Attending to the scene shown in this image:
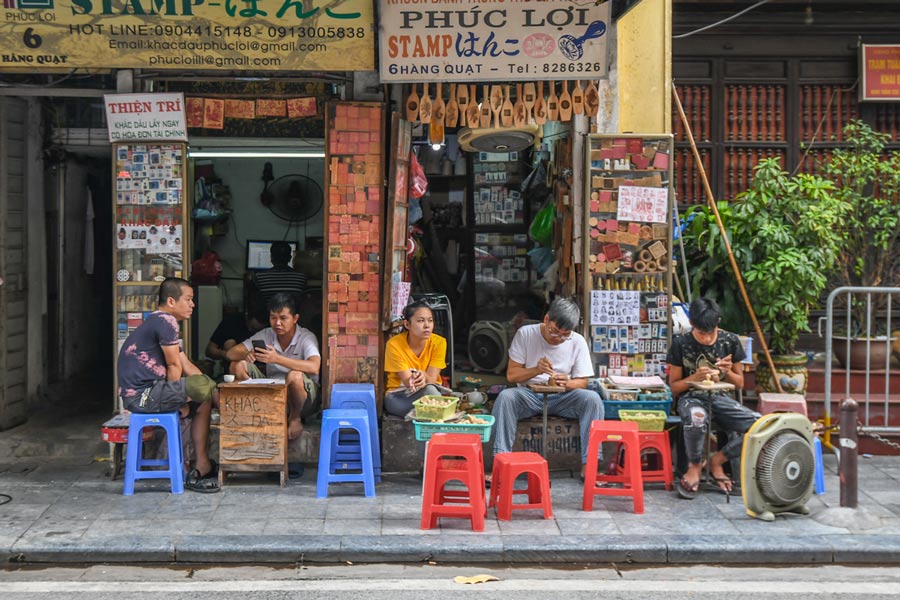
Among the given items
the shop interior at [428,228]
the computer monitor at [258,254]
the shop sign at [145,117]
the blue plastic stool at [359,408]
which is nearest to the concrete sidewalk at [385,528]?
the blue plastic stool at [359,408]

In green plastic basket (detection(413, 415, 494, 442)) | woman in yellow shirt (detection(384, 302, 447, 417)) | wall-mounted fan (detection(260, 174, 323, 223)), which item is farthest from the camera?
wall-mounted fan (detection(260, 174, 323, 223))

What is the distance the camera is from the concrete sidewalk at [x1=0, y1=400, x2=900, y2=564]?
6094mm

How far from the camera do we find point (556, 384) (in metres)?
7.43

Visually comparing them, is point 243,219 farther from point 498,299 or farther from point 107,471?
point 107,471

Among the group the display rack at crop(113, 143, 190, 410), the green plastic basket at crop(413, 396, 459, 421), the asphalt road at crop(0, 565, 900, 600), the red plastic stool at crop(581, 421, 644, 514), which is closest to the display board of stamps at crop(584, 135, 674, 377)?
the red plastic stool at crop(581, 421, 644, 514)

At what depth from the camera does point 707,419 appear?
735cm

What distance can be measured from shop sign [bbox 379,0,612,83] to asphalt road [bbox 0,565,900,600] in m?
3.97

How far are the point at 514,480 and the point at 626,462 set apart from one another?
90 cm

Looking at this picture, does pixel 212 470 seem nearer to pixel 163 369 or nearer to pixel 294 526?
pixel 163 369

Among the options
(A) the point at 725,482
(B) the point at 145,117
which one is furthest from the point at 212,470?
(A) the point at 725,482

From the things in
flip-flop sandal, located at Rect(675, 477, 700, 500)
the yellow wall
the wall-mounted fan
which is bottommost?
flip-flop sandal, located at Rect(675, 477, 700, 500)

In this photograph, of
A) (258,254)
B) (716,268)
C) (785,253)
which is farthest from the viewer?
(258,254)

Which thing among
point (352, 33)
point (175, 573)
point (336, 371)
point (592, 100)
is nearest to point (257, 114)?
point (352, 33)

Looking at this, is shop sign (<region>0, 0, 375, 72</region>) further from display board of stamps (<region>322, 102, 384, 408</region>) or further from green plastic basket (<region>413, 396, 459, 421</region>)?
green plastic basket (<region>413, 396, 459, 421</region>)
